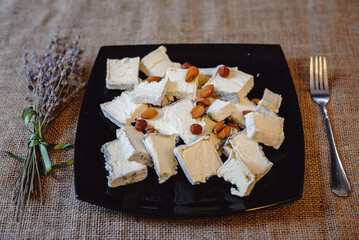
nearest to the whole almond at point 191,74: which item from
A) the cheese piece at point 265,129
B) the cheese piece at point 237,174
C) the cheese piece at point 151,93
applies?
the cheese piece at point 151,93

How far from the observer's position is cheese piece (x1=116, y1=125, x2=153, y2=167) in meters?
1.95

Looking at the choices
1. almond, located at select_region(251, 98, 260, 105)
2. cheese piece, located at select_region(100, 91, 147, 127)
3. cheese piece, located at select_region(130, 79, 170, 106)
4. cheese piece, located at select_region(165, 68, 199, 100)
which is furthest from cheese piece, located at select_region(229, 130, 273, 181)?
cheese piece, located at select_region(100, 91, 147, 127)

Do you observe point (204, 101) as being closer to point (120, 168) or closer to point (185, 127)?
point (185, 127)

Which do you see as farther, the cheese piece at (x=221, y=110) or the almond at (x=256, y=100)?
the almond at (x=256, y=100)

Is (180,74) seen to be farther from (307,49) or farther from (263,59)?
(307,49)

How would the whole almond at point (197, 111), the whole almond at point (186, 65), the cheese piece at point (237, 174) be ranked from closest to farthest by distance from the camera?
1. the cheese piece at point (237, 174)
2. the whole almond at point (197, 111)
3. the whole almond at point (186, 65)

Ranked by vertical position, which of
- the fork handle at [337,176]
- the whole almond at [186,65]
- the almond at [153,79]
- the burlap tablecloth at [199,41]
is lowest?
the fork handle at [337,176]

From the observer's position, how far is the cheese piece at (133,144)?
1.95 metres

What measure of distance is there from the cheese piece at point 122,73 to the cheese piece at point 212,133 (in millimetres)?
616

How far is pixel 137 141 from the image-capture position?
6.74 feet

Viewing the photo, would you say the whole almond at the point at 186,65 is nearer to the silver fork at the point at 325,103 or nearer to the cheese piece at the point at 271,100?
the cheese piece at the point at 271,100

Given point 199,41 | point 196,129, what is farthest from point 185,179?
point 199,41

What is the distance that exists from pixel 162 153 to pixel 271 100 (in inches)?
34.1

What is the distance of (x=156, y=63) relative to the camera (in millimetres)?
2557
